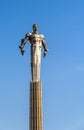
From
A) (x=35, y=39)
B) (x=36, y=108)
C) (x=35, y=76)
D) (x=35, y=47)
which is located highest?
(x=35, y=39)

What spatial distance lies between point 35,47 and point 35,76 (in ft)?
5.91

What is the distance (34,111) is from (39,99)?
2.48ft

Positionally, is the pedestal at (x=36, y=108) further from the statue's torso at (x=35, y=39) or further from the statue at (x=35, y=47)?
the statue's torso at (x=35, y=39)

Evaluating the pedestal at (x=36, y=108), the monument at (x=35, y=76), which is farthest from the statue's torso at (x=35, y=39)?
the pedestal at (x=36, y=108)

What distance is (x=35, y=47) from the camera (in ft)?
105

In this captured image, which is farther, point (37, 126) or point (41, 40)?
point (41, 40)

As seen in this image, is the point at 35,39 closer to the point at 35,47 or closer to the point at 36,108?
the point at 35,47

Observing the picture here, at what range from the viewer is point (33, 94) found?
102ft

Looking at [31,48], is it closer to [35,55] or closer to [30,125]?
[35,55]

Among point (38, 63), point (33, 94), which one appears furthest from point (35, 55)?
point (33, 94)

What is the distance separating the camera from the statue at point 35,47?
104ft

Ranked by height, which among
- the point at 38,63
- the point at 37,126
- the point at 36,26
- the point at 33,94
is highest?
the point at 36,26

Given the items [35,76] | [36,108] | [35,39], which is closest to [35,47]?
[35,39]

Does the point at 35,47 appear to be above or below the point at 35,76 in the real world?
→ above
